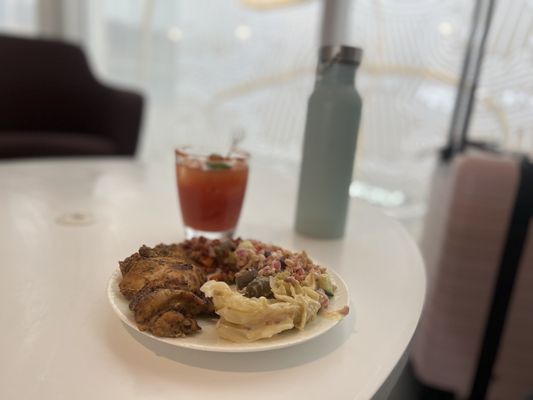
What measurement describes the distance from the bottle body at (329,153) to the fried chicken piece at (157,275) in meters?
0.32

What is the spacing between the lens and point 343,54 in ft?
2.23

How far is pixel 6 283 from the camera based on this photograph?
535 millimetres

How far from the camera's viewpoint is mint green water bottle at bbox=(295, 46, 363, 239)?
698 mm

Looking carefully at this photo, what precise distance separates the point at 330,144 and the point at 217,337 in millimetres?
413

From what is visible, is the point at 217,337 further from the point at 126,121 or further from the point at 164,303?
the point at 126,121

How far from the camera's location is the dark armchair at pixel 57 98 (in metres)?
2.31

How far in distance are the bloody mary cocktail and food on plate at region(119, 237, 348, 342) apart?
165mm

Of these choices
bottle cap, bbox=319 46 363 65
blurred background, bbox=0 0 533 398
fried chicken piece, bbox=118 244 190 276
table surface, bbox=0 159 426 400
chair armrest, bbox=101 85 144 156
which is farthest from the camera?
chair armrest, bbox=101 85 144 156

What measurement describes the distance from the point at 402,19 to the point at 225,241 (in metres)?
1.92

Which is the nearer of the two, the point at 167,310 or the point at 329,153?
the point at 167,310

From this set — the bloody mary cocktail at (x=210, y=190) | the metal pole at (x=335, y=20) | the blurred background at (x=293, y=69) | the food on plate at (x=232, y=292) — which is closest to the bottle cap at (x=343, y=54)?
the bloody mary cocktail at (x=210, y=190)

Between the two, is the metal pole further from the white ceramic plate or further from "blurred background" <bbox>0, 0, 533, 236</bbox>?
the white ceramic plate

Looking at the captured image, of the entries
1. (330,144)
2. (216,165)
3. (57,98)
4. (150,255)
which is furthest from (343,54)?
(57,98)

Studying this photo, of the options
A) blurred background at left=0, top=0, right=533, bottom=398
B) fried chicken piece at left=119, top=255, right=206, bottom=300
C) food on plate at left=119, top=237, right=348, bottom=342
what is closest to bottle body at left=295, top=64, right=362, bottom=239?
food on plate at left=119, top=237, right=348, bottom=342
